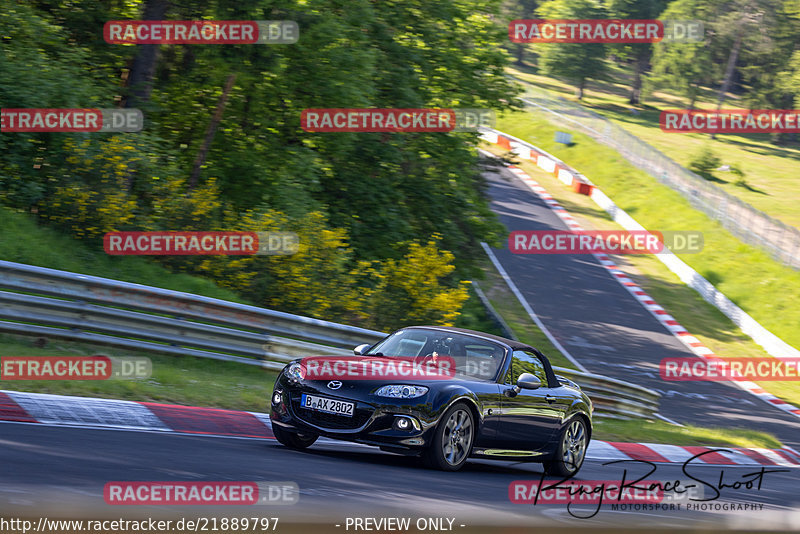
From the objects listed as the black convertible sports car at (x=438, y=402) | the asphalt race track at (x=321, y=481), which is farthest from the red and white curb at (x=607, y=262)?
the black convertible sports car at (x=438, y=402)

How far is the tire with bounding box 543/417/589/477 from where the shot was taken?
9789 millimetres

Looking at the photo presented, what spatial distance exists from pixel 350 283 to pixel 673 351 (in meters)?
13.9

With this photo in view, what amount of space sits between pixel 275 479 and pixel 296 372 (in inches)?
81.6

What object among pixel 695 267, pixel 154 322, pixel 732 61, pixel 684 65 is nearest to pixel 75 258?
pixel 154 322

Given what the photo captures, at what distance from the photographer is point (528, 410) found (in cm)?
921

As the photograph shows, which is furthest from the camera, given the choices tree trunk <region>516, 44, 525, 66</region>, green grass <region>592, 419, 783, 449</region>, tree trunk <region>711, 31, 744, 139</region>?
tree trunk <region>516, 44, 525, 66</region>

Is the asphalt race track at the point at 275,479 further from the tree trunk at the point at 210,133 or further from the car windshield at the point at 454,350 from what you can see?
the tree trunk at the point at 210,133

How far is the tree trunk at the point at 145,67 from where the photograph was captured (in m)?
17.0

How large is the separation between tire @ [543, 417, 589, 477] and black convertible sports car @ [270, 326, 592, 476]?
0.4 inches

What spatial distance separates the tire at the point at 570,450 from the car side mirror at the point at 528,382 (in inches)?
47.9

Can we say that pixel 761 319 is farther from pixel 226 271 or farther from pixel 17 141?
pixel 17 141

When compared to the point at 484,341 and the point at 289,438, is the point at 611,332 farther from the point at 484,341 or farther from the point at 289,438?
the point at 289,438

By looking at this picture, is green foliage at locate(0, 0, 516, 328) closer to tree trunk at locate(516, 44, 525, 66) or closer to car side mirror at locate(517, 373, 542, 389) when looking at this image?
car side mirror at locate(517, 373, 542, 389)

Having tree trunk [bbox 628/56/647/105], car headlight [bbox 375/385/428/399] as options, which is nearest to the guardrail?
car headlight [bbox 375/385/428/399]
